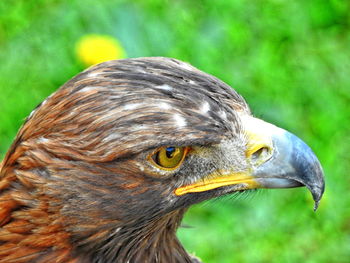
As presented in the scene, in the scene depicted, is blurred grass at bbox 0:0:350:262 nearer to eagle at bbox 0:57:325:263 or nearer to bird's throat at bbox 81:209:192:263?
bird's throat at bbox 81:209:192:263

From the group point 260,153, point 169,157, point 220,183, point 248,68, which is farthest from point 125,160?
point 248,68

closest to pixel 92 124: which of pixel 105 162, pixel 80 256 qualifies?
pixel 105 162

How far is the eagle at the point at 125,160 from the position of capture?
118 inches

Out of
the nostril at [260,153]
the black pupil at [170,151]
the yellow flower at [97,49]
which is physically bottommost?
the black pupil at [170,151]

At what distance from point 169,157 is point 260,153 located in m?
0.43

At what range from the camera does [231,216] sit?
5625 millimetres

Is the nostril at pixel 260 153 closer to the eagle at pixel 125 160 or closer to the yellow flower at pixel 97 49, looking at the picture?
the eagle at pixel 125 160

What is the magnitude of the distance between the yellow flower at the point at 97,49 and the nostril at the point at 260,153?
Answer: 2.86 meters

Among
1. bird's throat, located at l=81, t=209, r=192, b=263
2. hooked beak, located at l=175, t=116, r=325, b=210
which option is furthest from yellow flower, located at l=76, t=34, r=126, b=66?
hooked beak, located at l=175, t=116, r=325, b=210

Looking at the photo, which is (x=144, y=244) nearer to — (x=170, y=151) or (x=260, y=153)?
(x=170, y=151)

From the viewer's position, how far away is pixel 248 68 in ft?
21.4

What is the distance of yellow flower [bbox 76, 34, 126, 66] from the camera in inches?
231

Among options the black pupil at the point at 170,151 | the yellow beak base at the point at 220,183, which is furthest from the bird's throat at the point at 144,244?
the black pupil at the point at 170,151

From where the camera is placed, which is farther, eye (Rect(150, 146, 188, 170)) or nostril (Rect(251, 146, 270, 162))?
nostril (Rect(251, 146, 270, 162))
